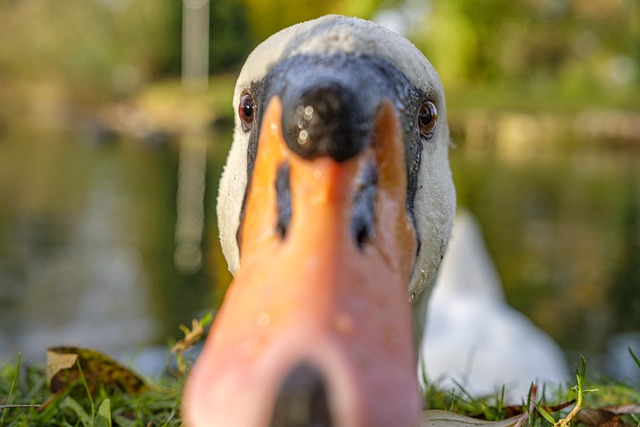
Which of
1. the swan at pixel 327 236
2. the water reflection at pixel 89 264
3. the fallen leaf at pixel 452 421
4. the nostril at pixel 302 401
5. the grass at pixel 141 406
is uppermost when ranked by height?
the swan at pixel 327 236

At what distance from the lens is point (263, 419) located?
0.80 meters

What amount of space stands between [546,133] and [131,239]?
1757cm

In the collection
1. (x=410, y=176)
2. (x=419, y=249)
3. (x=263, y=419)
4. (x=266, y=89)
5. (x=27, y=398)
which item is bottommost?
(x=27, y=398)

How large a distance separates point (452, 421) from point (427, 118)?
608mm

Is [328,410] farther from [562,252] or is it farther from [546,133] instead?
[546,133]

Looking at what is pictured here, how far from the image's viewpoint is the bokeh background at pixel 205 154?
8547mm

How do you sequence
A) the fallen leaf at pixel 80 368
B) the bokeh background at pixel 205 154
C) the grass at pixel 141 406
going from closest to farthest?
the grass at pixel 141 406 < the fallen leaf at pixel 80 368 < the bokeh background at pixel 205 154

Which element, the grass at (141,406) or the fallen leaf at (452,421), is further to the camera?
the grass at (141,406)

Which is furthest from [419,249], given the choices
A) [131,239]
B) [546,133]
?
[546,133]

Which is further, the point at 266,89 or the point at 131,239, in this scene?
the point at 131,239

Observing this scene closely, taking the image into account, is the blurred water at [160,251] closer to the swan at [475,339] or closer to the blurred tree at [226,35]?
the swan at [475,339]

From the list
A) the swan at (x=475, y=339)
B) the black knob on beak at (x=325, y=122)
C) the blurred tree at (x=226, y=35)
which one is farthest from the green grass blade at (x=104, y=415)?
the blurred tree at (x=226, y=35)

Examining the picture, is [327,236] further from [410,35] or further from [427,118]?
[410,35]

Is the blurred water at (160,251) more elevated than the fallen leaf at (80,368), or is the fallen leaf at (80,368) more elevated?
the fallen leaf at (80,368)
